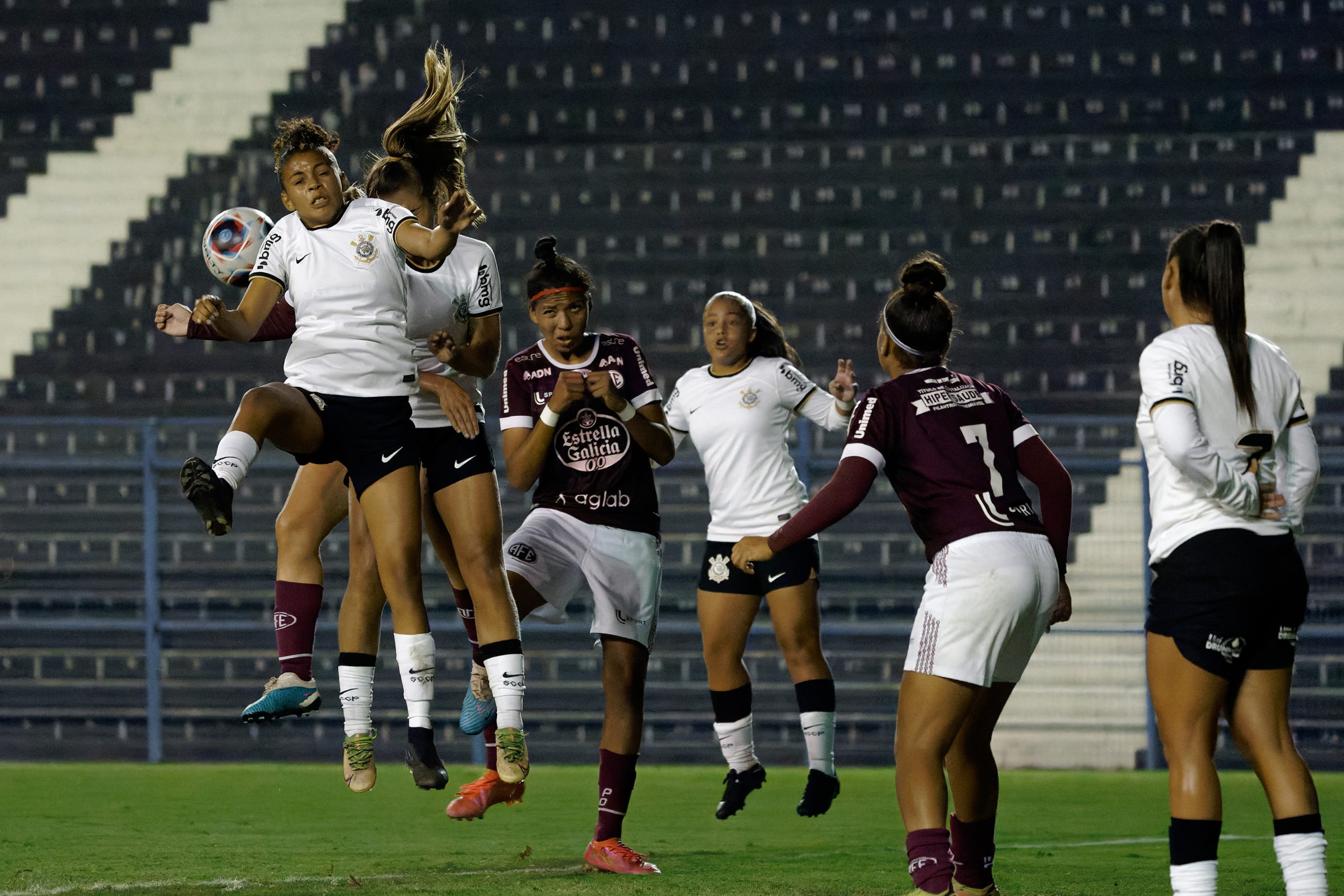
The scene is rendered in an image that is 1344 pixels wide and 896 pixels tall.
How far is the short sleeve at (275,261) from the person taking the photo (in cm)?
458

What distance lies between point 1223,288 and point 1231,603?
0.68 metres

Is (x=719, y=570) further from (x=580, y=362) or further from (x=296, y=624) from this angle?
(x=296, y=624)

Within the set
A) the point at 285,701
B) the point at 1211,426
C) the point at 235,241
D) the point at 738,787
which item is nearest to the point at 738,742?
the point at 738,787

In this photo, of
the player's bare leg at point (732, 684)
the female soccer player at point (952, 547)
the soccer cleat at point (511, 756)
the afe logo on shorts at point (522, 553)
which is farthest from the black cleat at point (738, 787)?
the female soccer player at point (952, 547)

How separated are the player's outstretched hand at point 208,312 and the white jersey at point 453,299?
0.69 m

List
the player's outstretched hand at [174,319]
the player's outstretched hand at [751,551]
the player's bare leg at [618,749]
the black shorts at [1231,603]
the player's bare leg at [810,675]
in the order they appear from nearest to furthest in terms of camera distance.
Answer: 1. the black shorts at [1231,603]
2. the player's outstretched hand at [751,551]
3. the player's outstretched hand at [174,319]
4. the player's bare leg at [618,749]
5. the player's bare leg at [810,675]

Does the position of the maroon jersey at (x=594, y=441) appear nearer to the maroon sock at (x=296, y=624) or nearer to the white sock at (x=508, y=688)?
the white sock at (x=508, y=688)

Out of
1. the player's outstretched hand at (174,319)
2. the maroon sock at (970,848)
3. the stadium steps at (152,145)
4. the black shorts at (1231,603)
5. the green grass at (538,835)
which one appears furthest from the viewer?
the stadium steps at (152,145)

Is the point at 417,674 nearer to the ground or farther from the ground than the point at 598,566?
nearer to the ground

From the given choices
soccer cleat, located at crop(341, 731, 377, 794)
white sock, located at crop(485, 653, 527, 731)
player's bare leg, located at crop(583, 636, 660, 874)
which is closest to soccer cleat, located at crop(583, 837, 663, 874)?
player's bare leg, located at crop(583, 636, 660, 874)

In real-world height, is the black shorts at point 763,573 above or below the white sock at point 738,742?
above

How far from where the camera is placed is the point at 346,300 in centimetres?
450

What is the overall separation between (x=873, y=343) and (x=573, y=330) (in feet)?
19.8

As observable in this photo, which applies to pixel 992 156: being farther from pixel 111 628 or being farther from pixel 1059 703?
pixel 111 628
